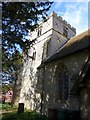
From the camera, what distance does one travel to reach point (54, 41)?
22531mm

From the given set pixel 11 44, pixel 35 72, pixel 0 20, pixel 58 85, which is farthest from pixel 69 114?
pixel 35 72

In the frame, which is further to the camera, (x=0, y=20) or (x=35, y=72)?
(x=35, y=72)

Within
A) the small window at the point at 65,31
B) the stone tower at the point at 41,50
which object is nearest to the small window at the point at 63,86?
the stone tower at the point at 41,50

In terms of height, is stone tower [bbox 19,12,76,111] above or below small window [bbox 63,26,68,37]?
below

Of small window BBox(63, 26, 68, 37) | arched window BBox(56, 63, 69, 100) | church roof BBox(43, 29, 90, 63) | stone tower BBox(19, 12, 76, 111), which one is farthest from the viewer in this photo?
small window BBox(63, 26, 68, 37)

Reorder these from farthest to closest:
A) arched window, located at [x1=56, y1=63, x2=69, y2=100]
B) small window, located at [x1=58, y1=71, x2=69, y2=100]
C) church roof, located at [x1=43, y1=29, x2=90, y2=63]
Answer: arched window, located at [x1=56, y1=63, x2=69, y2=100] < small window, located at [x1=58, y1=71, x2=69, y2=100] < church roof, located at [x1=43, y1=29, x2=90, y2=63]

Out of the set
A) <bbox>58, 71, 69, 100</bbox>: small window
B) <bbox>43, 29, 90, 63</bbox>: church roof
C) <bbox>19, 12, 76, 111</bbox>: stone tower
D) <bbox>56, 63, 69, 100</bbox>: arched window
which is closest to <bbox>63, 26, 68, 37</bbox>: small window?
<bbox>19, 12, 76, 111</bbox>: stone tower

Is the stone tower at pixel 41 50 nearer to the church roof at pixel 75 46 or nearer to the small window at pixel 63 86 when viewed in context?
the church roof at pixel 75 46

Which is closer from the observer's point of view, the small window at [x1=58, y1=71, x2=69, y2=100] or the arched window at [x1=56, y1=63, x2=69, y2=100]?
the small window at [x1=58, y1=71, x2=69, y2=100]

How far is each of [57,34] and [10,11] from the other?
1415cm

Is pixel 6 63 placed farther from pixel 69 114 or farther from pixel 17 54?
pixel 69 114

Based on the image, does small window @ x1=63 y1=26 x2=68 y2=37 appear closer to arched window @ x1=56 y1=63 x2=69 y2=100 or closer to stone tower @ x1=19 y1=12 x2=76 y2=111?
stone tower @ x1=19 y1=12 x2=76 y2=111

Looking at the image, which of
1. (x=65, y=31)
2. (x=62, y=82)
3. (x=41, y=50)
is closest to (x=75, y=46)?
(x=62, y=82)

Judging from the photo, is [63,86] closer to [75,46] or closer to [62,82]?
[62,82]
